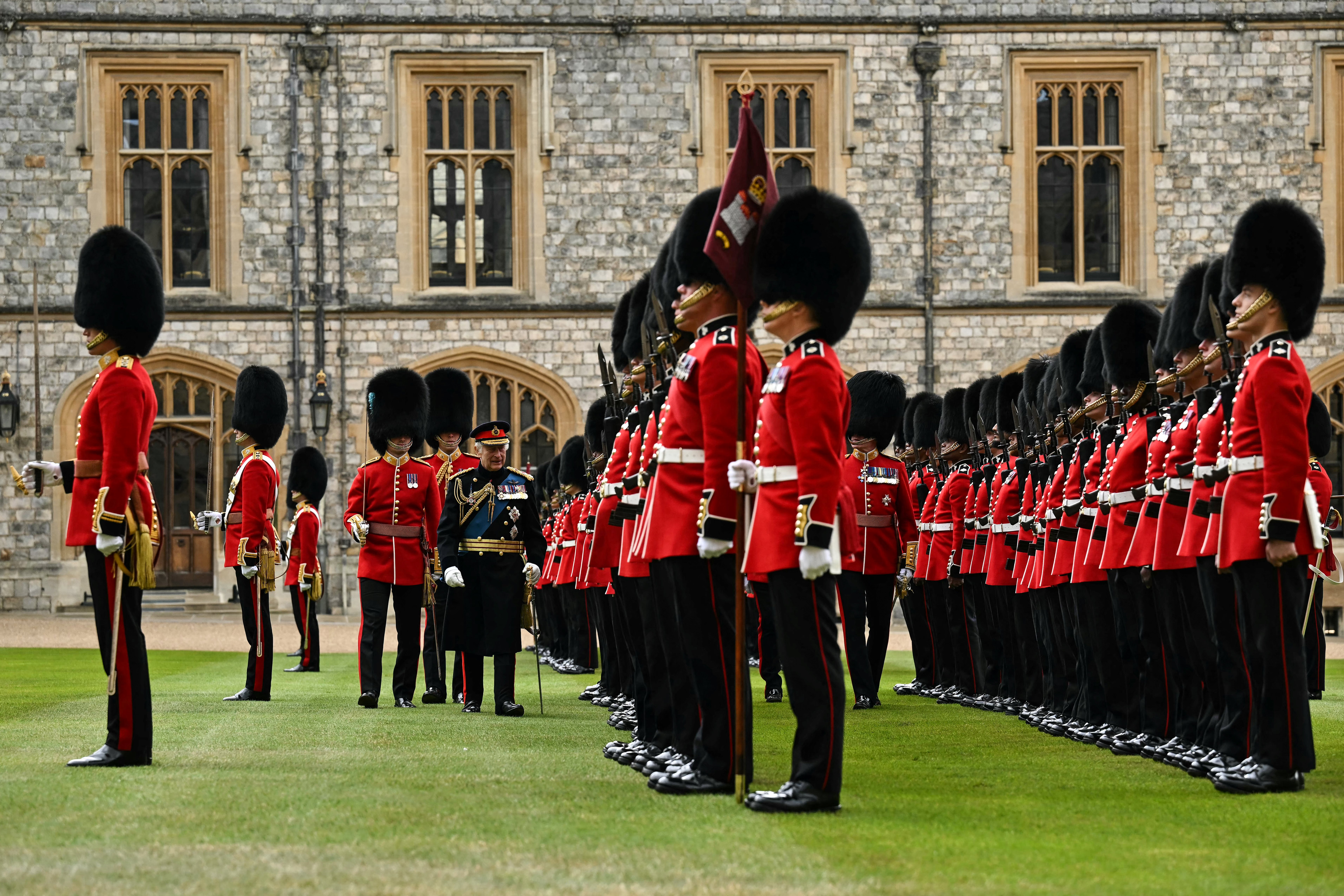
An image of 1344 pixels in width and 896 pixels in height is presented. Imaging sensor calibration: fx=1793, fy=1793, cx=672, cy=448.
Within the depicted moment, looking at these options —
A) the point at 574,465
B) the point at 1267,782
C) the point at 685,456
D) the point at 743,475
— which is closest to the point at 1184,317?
the point at 1267,782

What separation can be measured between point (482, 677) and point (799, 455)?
4694 mm

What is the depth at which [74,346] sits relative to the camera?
21000 millimetres

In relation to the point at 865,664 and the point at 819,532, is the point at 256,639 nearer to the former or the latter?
the point at 865,664

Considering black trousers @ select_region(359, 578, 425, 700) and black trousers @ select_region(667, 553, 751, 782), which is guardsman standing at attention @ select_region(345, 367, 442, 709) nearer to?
black trousers @ select_region(359, 578, 425, 700)

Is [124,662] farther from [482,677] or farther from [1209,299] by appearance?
[1209,299]

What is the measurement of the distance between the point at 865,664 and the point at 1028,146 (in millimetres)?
13725

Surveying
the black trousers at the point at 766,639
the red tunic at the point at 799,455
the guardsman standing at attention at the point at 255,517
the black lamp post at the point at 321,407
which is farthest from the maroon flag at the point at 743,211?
the black lamp post at the point at 321,407

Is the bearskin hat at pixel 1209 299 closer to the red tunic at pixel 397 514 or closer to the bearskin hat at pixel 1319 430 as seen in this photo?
the bearskin hat at pixel 1319 430

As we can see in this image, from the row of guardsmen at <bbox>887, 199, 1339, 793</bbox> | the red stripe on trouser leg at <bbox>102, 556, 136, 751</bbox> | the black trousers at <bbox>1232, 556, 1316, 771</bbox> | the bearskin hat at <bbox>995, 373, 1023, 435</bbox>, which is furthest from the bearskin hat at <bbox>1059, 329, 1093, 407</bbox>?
the red stripe on trouser leg at <bbox>102, 556, 136, 751</bbox>

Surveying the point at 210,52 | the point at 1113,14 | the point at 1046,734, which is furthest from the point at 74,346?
the point at 1046,734

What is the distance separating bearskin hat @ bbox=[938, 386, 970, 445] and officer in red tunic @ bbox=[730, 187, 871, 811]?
543cm

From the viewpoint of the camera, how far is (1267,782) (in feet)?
17.5

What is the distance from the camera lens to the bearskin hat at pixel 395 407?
396 inches

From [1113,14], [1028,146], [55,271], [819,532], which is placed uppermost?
[1113,14]
